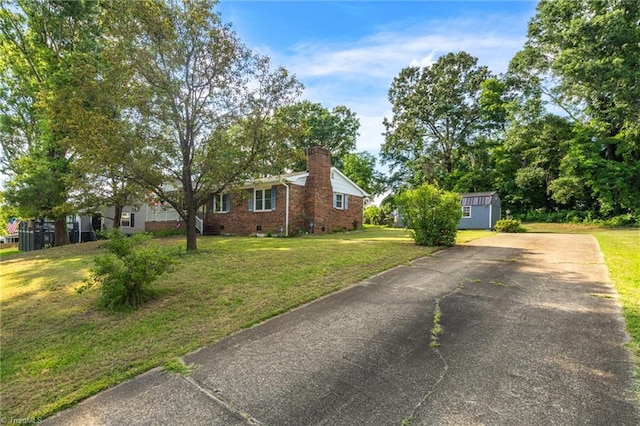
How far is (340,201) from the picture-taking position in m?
20.5

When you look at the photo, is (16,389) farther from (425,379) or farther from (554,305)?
(554,305)

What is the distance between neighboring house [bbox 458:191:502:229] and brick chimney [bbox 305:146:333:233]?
39.9ft

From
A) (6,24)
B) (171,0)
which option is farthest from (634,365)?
(6,24)

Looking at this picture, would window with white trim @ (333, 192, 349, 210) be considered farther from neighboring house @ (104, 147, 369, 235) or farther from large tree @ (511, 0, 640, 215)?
large tree @ (511, 0, 640, 215)

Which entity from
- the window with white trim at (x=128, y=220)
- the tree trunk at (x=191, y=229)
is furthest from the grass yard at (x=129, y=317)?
the window with white trim at (x=128, y=220)

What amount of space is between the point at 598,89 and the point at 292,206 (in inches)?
915

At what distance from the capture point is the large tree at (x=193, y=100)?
964 centimetres

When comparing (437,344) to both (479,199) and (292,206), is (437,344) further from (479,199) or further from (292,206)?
(479,199)

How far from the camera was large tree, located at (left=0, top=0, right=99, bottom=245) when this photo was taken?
15320 millimetres

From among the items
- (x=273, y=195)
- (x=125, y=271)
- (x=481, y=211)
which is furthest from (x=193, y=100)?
(x=481, y=211)

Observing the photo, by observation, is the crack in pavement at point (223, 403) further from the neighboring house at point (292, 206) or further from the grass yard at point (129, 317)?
the neighboring house at point (292, 206)

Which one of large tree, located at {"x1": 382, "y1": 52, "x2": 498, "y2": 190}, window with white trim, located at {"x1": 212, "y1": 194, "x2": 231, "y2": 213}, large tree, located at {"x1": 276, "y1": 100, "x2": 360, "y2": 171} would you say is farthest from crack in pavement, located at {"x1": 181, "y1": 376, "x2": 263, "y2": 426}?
large tree, located at {"x1": 276, "y1": 100, "x2": 360, "y2": 171}

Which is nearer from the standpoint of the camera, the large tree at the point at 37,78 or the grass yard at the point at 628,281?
the grass yard at the point at 628,281

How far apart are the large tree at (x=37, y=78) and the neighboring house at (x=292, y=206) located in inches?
152
